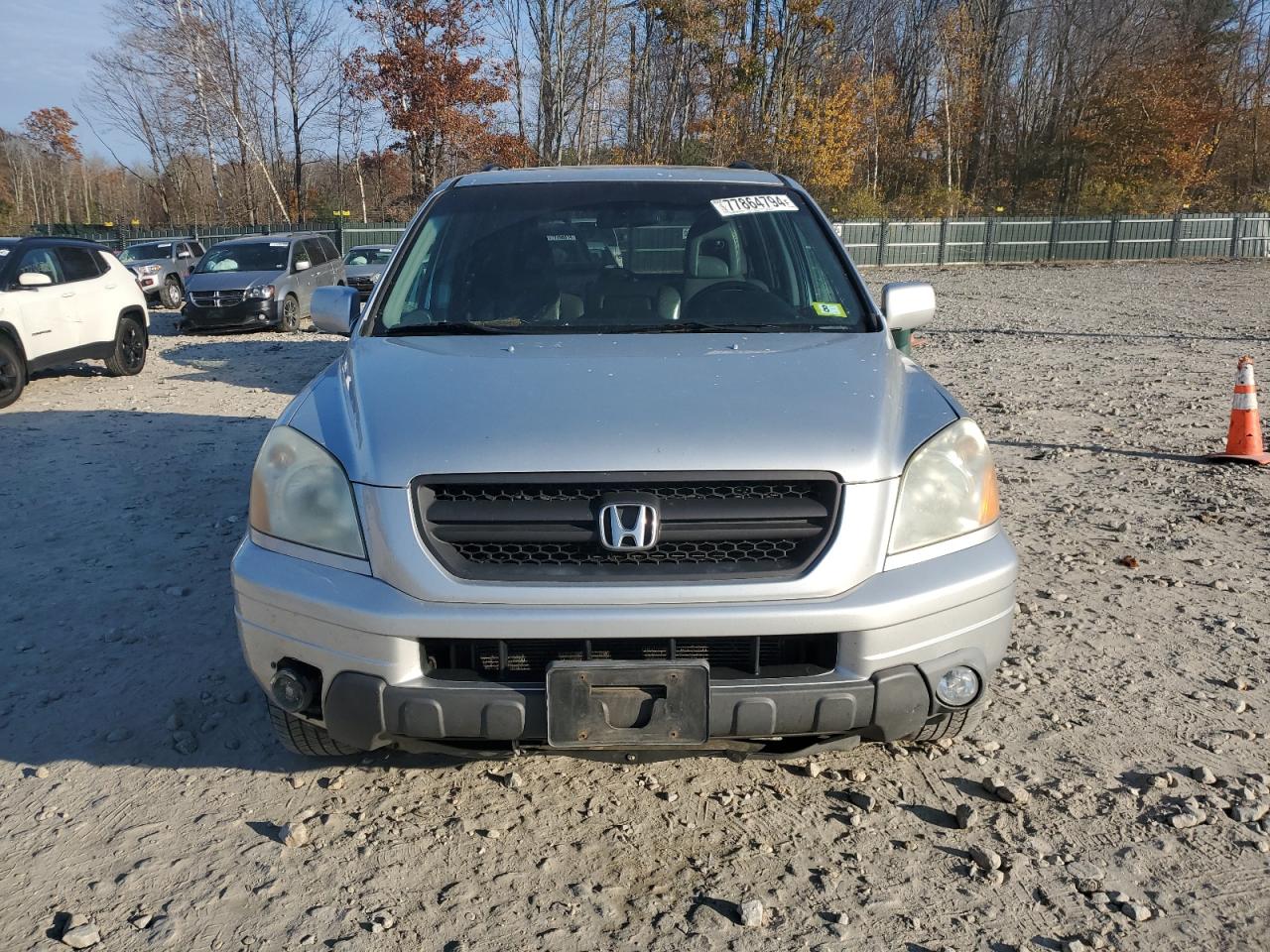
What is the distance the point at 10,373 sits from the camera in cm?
996

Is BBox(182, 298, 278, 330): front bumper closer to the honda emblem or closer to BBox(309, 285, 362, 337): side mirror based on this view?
BBox(309, 285, 362, 337): side mirror

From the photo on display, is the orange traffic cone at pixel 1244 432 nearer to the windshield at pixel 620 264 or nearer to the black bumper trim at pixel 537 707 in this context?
the windshield at pixel 620 264

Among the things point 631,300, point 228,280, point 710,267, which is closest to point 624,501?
point 631,300

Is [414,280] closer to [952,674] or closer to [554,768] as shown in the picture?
[554,768]

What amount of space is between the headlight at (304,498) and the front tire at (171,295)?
73.3ft

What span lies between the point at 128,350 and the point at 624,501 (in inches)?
431

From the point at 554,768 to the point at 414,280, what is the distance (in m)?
1.80

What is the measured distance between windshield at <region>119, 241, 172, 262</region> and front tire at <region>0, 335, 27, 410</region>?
14.9 m

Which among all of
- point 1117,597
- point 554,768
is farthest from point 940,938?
point 1117,597

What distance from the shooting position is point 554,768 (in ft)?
10.5

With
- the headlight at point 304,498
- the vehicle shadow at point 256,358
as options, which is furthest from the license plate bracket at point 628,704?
the vehicle shadow at point 256,358

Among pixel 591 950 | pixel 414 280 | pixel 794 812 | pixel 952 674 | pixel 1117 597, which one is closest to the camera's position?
pixel 591 950

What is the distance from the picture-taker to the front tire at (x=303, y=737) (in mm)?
2930

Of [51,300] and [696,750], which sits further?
[51,300]
